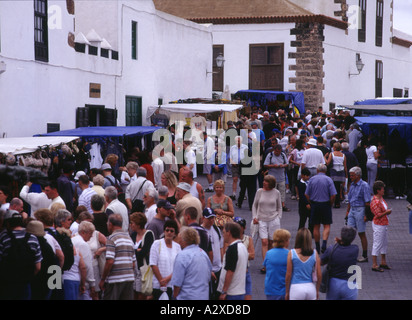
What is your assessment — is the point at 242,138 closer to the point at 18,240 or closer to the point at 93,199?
the point at 93,199

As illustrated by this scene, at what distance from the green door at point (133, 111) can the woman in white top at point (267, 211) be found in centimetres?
1317

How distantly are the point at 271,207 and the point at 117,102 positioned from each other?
12681 millimetres

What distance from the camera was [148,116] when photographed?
89.6 feet

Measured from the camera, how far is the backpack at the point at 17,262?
8.95 metres

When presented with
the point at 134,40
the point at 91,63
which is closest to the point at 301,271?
the point at 91,63

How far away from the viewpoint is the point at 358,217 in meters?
14.3

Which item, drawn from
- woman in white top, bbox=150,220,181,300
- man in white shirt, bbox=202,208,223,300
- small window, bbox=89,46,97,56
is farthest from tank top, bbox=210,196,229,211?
small window, bbox=89,46,97,56

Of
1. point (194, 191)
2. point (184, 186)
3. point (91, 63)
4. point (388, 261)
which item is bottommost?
point (388, 261)

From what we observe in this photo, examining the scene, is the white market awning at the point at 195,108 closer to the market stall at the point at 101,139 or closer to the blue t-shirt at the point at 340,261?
the market stall at the point at 101,139

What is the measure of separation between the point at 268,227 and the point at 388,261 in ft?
7.57

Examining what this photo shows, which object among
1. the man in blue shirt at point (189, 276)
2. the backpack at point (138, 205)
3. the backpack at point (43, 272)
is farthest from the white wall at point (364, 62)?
the backpack at point (43, 272)

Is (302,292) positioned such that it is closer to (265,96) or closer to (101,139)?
(101,139)
